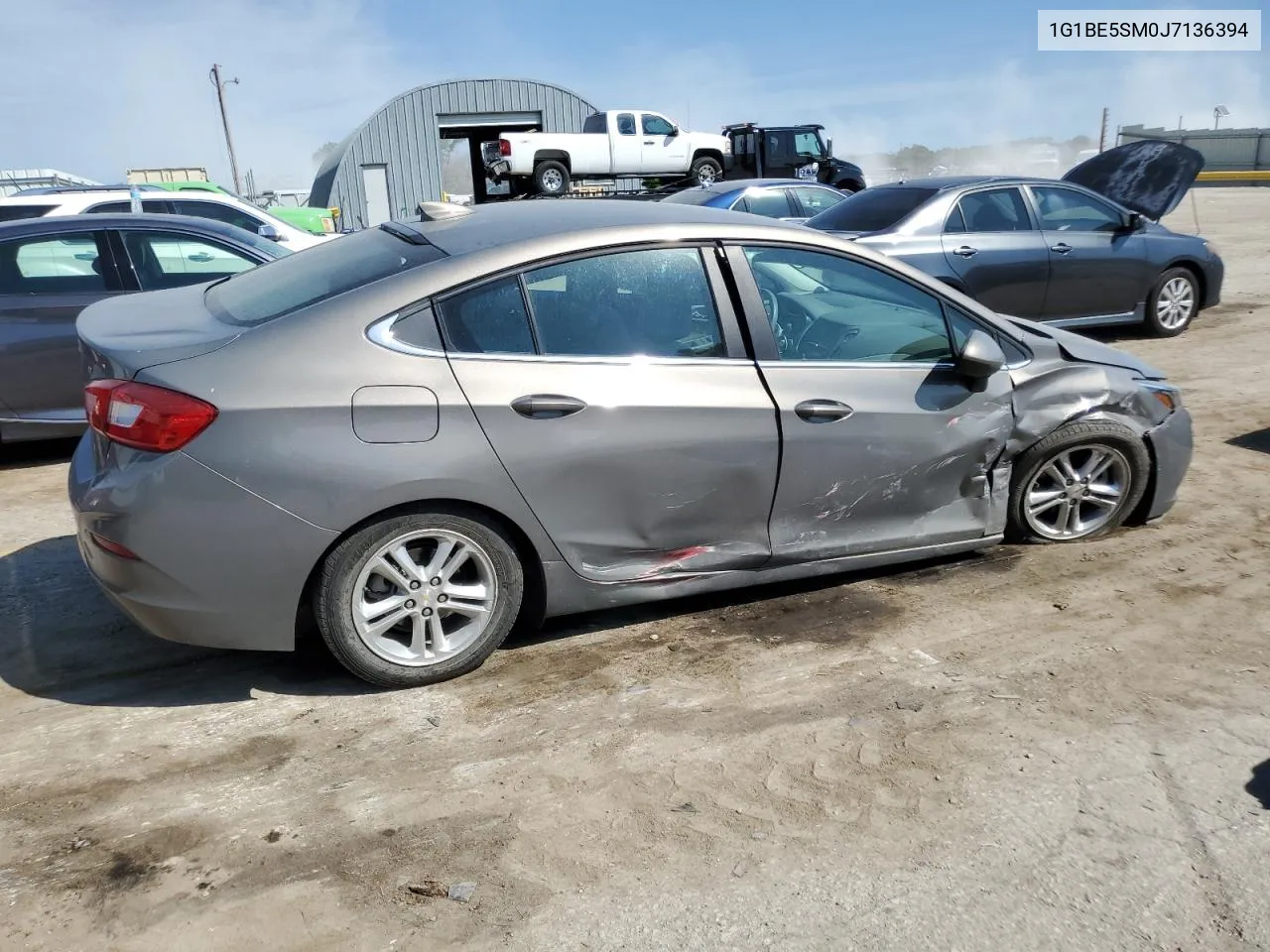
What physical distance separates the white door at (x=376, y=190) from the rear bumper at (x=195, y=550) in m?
33.8

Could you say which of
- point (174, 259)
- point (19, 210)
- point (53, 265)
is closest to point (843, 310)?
point (174, 259)

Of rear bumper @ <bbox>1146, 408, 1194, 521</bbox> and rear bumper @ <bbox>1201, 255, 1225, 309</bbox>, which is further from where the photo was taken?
rear bumper @ <bbox>1201, 255, 1225, 309</bbox>

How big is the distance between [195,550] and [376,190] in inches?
1370

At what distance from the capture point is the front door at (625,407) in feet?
11.7

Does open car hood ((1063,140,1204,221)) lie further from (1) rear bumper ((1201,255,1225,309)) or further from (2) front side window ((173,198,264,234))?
(2) front side window ((173,198,264,234))

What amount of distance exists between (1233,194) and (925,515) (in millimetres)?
33762

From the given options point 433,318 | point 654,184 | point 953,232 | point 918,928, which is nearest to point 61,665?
point 433,318

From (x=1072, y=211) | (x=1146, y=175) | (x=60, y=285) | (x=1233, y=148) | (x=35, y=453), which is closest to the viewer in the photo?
(x=60, y=285)

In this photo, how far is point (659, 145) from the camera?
29.3 m

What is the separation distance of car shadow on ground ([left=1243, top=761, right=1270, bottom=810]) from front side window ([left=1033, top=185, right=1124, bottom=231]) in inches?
275

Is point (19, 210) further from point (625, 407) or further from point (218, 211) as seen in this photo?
point (625, 407)

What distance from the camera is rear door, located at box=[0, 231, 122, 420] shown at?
639cm

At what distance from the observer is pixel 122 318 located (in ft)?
12.7

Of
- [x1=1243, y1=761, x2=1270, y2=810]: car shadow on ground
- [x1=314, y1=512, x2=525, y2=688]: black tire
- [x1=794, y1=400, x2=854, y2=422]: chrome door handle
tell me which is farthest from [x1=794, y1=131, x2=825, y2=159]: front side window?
[x1=1243, y1=761, x2=1270, y2=810]: car shadow on ground
